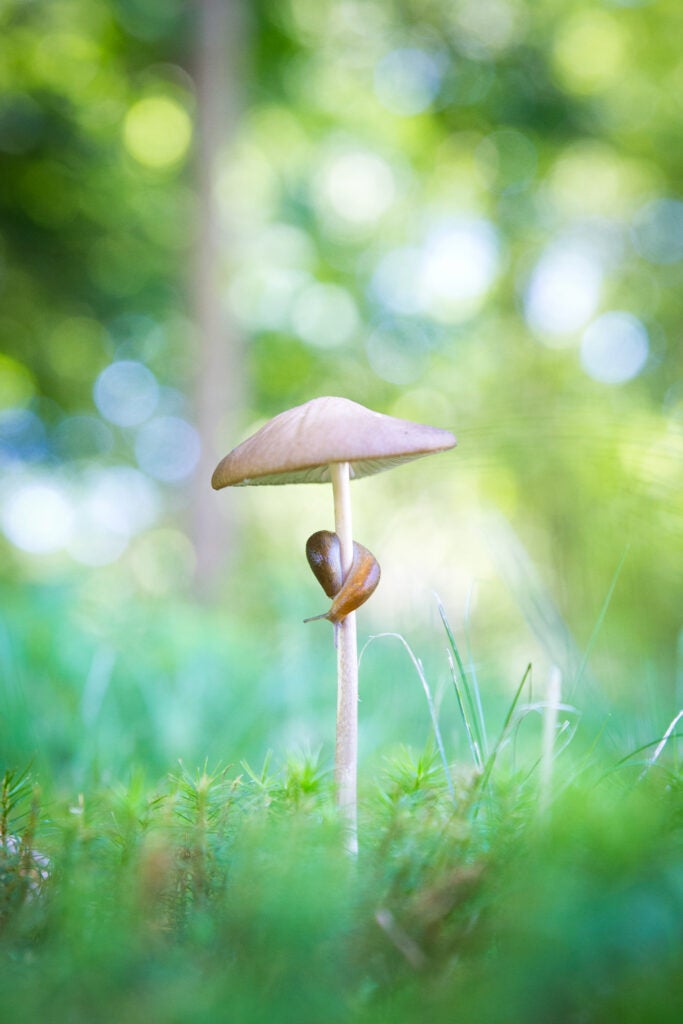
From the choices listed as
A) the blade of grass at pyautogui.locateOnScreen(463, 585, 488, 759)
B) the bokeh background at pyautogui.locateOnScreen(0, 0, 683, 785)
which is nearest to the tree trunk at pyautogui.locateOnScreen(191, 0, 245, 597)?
the bokeh background at pyautogui.locateOnScreen(0, 0, 683, 785)

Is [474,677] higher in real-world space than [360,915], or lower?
higher

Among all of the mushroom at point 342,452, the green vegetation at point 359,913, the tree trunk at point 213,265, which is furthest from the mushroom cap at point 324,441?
the tree trunk at point 213,265

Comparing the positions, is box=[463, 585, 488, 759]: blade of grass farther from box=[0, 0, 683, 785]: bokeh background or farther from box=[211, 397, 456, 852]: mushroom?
box=[0, 0, 683, 785]: bokeh background

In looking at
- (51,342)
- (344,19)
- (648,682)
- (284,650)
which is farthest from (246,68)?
(648,682)

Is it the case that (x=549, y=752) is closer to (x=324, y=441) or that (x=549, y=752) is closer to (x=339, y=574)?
(x=339, y=574)

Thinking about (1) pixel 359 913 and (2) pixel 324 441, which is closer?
(1) pixel 359 913

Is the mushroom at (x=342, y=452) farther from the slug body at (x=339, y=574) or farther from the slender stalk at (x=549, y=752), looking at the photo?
the slender stalk at (x=549, y=752)

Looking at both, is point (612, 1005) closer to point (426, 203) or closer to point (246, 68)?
point (246, 68)

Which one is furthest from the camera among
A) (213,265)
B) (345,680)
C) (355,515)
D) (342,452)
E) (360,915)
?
(213,265)

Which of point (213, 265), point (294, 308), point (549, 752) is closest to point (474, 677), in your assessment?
point (549, 752)
